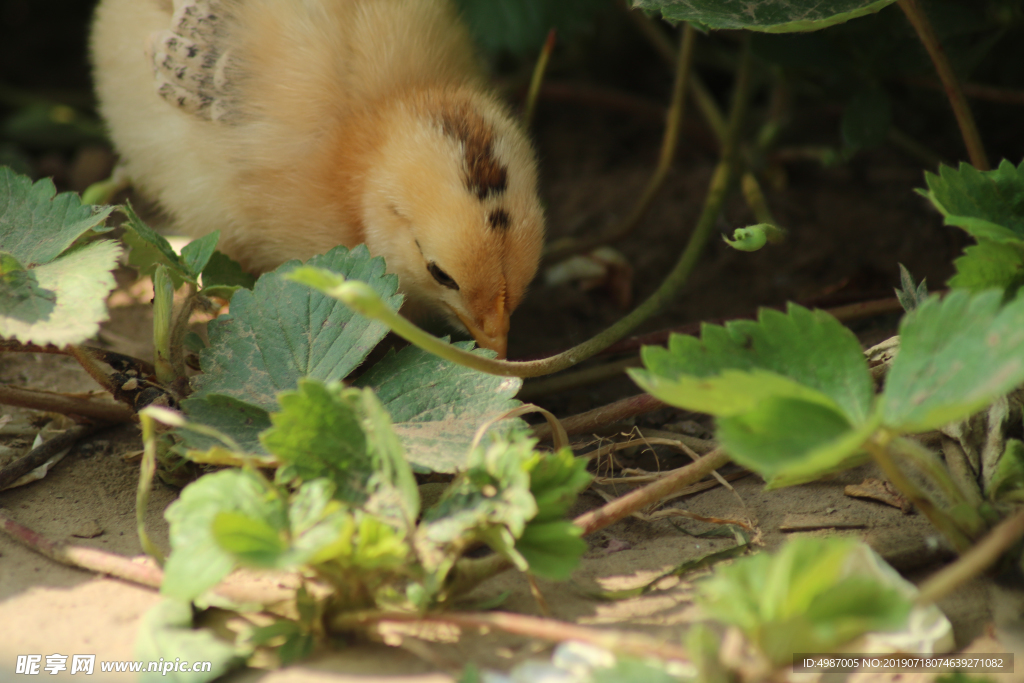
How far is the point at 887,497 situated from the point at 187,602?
128cm

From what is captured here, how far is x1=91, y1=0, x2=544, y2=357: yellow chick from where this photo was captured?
193 centimetres

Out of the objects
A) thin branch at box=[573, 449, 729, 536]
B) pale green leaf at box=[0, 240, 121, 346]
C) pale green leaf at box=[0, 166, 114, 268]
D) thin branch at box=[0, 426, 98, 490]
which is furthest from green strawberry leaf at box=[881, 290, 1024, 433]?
thin branch at box=[0, 426, 98, 490]

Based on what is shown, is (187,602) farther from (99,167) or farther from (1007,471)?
(99,167)

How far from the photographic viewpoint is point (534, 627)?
45.9 inches

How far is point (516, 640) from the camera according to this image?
126 cm

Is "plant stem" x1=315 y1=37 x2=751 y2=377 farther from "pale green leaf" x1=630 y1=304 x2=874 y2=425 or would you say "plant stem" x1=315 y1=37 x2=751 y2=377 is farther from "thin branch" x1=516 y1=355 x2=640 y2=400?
"pale green leaf" x1=630 y1=304 x2=874 y2=425

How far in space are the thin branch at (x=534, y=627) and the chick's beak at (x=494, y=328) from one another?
840 millimetres

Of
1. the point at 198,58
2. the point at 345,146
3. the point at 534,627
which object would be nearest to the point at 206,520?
the point at 534,627

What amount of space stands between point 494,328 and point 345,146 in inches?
25.1

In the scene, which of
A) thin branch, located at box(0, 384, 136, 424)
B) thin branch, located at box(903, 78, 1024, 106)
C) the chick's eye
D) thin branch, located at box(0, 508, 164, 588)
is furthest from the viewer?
thin branch, located at box(903, 78, 1024, 106)

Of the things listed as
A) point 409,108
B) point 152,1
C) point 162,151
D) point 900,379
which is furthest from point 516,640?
point 152,1

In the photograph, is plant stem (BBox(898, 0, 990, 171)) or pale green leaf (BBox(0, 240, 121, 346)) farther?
plant stem (BBox(898, 0, 990, 171))

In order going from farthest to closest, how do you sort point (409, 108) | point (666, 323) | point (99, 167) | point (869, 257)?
point (99, 167) < point (869, 257) < point (666, 323) < point (409, 108)

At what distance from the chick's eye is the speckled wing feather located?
2.30ft
